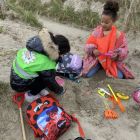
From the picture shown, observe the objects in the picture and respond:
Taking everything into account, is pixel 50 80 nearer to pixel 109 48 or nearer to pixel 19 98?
pixel 19 98

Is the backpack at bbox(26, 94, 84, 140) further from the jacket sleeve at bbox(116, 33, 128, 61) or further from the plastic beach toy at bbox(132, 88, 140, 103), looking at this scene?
the jacket sleeve at bbox(116, 33, 128, 61)

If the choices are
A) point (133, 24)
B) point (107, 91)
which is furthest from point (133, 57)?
point (107, 91)

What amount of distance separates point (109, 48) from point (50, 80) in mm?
1107

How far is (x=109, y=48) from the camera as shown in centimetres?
484

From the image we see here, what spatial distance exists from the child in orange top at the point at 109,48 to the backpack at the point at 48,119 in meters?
1.09

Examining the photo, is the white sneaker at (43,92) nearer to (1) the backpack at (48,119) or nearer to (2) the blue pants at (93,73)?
(1) the backpack at (48,119)

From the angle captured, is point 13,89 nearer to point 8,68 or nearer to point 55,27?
point 8,68

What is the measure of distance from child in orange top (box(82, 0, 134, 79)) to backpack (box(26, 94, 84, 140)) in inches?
42.9

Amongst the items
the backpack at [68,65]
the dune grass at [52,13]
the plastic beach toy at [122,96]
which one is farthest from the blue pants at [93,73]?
the dune grass at [52,13]

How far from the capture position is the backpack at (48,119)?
3777 millimetres

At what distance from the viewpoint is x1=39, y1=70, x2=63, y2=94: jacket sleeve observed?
13.2ft

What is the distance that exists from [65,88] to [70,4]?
3.41 meters

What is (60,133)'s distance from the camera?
3865 millimetres

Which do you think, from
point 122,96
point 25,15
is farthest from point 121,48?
point 25,15
